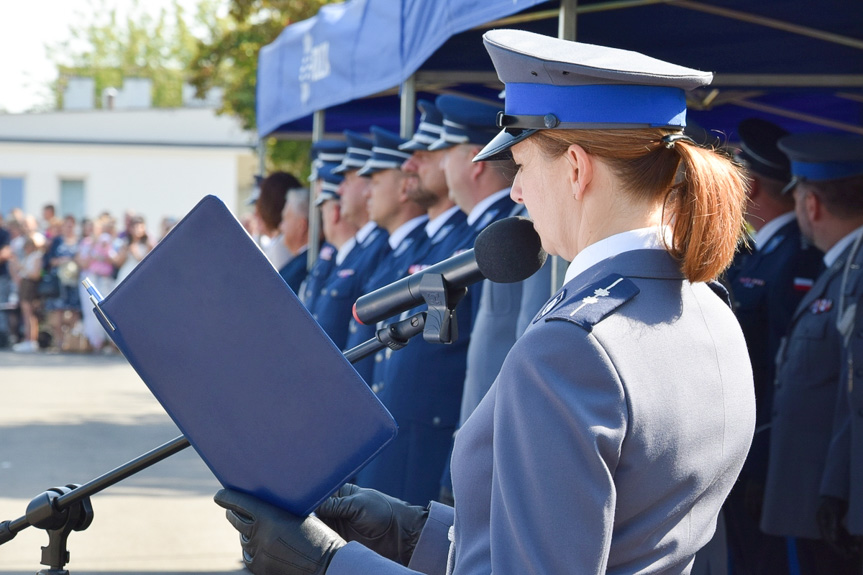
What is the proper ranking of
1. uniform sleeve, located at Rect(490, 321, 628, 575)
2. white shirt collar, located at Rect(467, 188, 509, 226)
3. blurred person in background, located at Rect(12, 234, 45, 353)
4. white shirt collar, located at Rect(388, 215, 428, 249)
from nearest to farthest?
uniform sleeve, located at Rect(490, 321, 628, 575), white shirt collar, located at Rect(467, 188, 509, 226), white shirt collar, located at Rect(388, 215, 428, 249), blurred person in background, located at Rect(12, 234, 45, 353)

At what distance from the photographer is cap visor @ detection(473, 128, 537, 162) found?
1530 millimetres

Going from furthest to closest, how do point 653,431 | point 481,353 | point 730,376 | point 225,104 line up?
point 225,104
point 481,353
point 730,376
point 653,431

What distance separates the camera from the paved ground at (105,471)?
17.1 ft

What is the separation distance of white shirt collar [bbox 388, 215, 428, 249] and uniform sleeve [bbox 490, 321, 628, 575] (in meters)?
3.69

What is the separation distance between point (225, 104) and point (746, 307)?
1280 cm

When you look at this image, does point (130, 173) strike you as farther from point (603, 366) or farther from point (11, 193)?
point (603, 366)

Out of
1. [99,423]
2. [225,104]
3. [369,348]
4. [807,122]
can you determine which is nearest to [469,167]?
[369,348]

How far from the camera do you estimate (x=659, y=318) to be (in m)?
1.42

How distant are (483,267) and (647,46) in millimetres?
3341

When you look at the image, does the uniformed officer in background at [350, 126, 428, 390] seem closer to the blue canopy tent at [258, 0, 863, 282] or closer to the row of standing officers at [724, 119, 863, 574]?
the blue canopy tent at [258, 0, 863, 282]

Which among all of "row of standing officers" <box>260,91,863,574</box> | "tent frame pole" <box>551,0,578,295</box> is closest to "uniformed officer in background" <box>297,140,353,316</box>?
"row of standing officers" <box>260,91,863,574</box>

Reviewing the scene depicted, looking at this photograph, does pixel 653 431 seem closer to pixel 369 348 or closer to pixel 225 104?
pixel 369 348

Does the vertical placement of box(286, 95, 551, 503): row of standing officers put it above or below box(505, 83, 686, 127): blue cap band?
below

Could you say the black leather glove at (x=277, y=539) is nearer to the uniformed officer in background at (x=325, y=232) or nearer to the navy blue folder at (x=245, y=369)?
the navy blue folder at (x=245, y=369)
